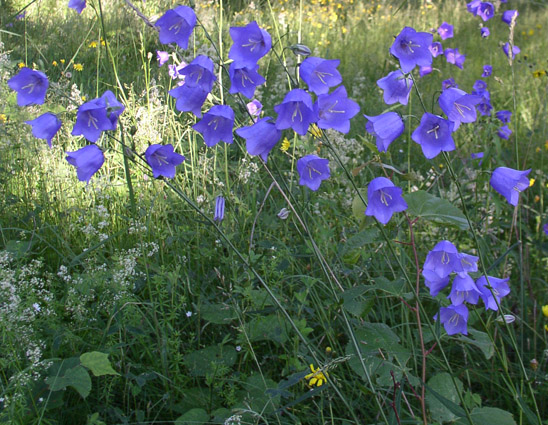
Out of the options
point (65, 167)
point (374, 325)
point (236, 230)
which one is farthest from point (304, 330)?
point (65, 167)

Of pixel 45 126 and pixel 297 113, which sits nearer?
pixel 297 113

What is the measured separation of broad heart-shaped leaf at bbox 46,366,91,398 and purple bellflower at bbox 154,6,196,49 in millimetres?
895

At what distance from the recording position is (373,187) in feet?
3.95

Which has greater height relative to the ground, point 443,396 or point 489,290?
point 489,290

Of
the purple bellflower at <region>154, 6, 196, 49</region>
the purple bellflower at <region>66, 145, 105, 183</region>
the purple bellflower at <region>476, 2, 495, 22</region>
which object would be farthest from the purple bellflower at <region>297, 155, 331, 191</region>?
the purple bellflower at <region>476, 2, 495, 22</region>

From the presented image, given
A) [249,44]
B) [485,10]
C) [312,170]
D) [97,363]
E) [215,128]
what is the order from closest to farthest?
[249,44], [215,128], [312,170], [97,363], [485,10]

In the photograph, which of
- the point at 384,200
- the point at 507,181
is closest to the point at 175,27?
the point at 384,200

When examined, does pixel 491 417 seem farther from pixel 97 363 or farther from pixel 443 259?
pixel 97 363

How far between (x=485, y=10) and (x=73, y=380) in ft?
8.10

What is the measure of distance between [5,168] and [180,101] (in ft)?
5.70

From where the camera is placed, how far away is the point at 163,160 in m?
1.30

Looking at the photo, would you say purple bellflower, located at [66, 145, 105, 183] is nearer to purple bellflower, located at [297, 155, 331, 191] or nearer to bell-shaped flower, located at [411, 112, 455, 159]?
purple bellflower, located at [297, 155, 331, 191]

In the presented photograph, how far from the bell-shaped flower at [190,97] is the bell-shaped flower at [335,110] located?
0.26 meters

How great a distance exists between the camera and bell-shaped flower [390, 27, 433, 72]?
1212 millimetres
